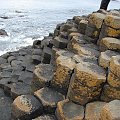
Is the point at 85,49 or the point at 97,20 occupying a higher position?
the point at 97,20

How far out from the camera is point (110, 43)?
16.8ft

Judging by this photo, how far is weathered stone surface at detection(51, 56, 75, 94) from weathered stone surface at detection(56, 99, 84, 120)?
0.42m

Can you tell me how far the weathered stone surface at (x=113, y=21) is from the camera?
17.2ft

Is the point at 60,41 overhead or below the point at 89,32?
below

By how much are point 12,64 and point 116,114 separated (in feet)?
17.4

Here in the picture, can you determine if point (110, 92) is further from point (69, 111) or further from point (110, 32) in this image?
point (110, 32)

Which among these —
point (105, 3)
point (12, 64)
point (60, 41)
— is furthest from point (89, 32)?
point (105, 3)

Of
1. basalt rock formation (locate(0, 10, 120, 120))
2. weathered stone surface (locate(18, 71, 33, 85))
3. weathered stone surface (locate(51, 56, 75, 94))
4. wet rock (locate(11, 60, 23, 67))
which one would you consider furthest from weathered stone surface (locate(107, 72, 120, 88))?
wet rock (locate(11, 60, 23, 67))

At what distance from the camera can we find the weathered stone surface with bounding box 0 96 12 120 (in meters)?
5.25

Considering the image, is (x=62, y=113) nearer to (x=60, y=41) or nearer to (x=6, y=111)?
(x=6, y=111)

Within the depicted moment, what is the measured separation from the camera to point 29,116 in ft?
14.7

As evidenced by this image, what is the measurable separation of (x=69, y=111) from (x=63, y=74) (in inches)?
27.0

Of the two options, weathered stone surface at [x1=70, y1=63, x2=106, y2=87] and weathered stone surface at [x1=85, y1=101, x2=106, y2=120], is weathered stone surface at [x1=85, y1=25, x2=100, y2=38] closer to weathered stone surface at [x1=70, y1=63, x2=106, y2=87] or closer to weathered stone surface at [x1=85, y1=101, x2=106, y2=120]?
weathered stone surface at [x1=70, y1=63, x2=106, y2=87]

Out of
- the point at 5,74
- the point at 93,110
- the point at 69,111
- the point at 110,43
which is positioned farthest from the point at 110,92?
the point at 5,74
